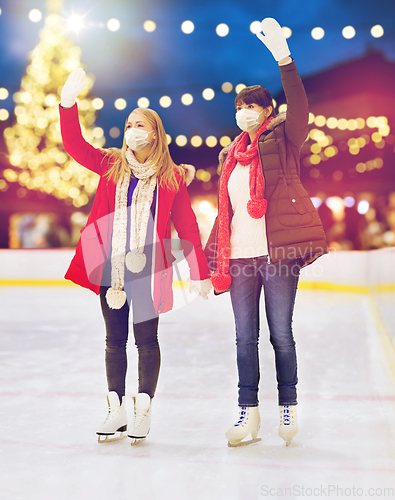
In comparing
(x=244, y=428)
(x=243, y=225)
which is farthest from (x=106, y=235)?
(x=244, y=428)

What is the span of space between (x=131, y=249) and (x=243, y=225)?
15.4 inches

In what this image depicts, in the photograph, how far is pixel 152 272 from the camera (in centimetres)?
180

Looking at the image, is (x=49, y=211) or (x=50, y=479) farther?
→ (x=49, y=211)

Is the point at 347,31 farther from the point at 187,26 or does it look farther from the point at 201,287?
the point at 201,287

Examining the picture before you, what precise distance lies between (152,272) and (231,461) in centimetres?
65

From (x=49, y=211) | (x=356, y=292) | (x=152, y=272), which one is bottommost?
(x=356, y=292)

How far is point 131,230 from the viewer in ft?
5.86

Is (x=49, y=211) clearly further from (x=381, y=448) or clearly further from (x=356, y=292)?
(x=381, y=448)

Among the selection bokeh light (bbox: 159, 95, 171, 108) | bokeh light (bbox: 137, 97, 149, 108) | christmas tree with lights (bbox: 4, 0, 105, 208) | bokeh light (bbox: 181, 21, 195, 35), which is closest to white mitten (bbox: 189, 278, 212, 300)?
bokeh light (bbox: 181, 21, 195, 35)

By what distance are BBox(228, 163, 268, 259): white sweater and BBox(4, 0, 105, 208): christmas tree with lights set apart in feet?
31.7

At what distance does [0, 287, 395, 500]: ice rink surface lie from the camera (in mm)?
1471

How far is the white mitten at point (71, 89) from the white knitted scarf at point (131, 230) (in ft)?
0.94

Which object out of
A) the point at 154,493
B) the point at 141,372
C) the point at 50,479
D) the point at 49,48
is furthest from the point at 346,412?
the point at 49,48

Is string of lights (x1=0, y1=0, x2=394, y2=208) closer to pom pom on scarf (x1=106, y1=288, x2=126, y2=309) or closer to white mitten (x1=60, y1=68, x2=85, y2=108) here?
white mitten (x1=60, y1=68, x2=85, y2=108)
